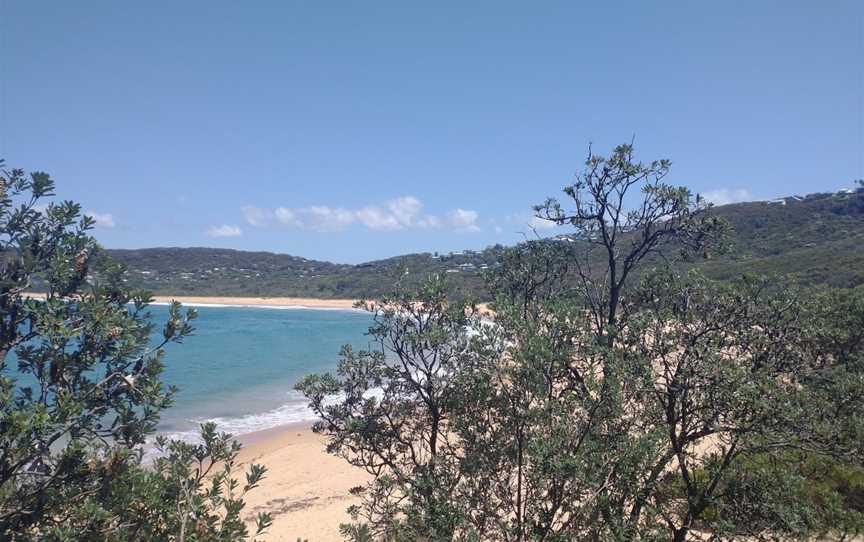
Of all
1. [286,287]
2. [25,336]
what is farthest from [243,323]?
[25,336]

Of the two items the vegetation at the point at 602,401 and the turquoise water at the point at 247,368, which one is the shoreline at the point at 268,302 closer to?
the turquoise water at the point at 247,368

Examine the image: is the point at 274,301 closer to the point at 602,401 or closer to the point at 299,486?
the point at 299,486

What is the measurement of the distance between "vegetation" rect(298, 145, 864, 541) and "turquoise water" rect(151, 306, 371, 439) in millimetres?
2547

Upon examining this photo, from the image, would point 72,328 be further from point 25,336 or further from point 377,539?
point 377,539

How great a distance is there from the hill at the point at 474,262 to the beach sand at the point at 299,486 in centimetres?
595

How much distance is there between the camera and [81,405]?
10.7 ft

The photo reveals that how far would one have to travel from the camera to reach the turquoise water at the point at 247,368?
23125mm

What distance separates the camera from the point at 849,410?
20.5ft

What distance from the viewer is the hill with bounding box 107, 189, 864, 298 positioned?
87.4 ft

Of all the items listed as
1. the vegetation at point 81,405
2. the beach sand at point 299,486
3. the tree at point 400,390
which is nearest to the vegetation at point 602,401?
the tree at point 400,390

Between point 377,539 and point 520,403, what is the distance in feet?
17.1

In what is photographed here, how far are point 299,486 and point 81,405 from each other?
1299 centimetres

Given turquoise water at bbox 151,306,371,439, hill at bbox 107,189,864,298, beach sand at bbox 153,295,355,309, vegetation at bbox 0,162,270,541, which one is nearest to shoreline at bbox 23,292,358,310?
beach sand at bbox 153,295,355,309

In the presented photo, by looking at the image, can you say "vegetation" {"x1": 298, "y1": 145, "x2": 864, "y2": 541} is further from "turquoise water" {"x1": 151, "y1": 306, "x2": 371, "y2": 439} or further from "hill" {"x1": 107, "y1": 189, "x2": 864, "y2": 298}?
"turquoise water" {"x1": 151, "y1": 306, "x2": 371, "y2": 439}
